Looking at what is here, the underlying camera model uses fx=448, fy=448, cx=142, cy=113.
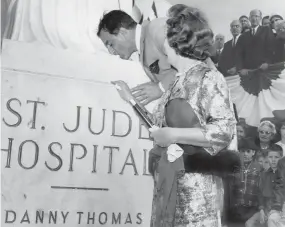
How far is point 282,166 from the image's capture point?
2494 millimetres

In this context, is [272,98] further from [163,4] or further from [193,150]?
[193,150]

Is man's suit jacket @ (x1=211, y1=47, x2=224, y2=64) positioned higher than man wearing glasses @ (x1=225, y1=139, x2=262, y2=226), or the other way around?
man's suit jacket @ (x1=211, y1=47, x2=224, y2=64)

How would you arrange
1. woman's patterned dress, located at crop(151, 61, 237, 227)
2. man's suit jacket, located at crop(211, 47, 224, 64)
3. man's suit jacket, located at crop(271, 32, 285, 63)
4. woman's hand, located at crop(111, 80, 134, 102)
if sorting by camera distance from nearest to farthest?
1. woman's patterned dress, located at crop(151, 61, 237, 227)
2. woman's hand, located at crop(111, 80, 134, 102)
3. man's suit jacket, located at crop(271, 32, 285, 63)
4. man's suit jacket, located at crop(211, 47, 224, 64)

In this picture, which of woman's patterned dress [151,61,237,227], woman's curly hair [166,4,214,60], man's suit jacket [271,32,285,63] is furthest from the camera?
man's suit jacket [271,32,285,63]

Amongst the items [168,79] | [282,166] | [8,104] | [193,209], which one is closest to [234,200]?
[282,166]

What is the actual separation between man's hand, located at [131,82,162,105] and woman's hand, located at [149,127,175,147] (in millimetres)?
931

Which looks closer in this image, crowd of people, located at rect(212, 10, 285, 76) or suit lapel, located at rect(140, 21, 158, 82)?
suit lapel, located at rect(140, 21, 158, 82)

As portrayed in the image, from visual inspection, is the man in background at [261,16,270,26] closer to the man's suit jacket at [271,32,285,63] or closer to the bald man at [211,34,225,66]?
A: the man's suit jacket at [271,32,285,63]

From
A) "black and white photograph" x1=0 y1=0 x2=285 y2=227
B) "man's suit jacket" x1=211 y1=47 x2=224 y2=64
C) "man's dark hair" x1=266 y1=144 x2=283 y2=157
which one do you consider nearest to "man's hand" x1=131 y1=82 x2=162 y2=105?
"black and white photograph" x1=0 y1=0 x2=285 y2=227

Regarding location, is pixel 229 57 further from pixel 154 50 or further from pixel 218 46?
pixel 154 50

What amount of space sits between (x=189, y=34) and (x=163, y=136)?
1.25ft

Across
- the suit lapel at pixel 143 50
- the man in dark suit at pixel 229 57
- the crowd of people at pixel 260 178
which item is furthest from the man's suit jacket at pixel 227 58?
the suit lapel at pixel 143 50

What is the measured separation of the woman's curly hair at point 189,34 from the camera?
159cm

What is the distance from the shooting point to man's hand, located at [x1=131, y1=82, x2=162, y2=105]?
98.0 inches
